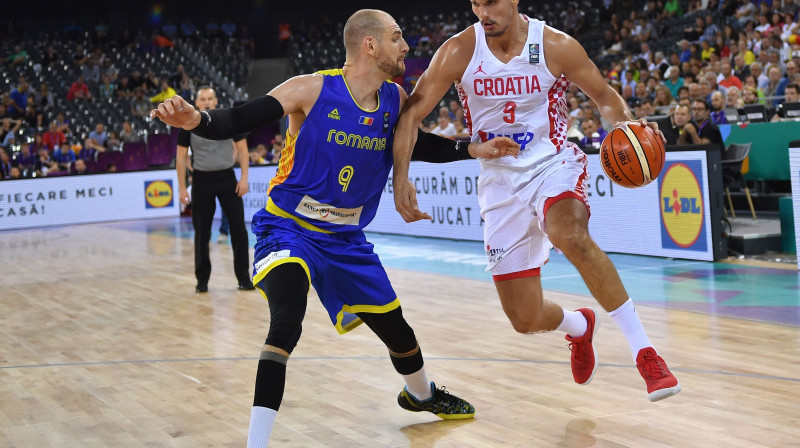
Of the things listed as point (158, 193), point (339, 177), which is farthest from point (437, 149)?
point (158, 193)

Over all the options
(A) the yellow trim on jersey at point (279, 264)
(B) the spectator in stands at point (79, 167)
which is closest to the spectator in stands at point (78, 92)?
(B) the spectator in stands at point (79, 167)

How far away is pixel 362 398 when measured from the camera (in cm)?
471

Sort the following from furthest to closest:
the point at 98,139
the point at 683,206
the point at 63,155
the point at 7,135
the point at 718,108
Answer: the point at 98,139
the point at 7,135
the point at 63,155
the point at 718,108
the point at 683,206

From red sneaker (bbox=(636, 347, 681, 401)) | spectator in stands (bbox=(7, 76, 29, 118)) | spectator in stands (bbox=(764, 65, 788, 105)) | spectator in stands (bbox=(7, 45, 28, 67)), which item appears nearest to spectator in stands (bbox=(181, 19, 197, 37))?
spectator in stands (bbox=(7, 45, 28, 67))

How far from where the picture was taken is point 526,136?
4.30m

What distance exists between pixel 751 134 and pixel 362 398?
7.87m

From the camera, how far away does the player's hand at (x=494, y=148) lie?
4.13 m

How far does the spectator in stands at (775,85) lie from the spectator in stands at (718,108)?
1.27 meters

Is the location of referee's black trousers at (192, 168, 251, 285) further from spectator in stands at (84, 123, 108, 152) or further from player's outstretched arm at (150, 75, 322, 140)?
spectator in stands at (84, 123, 108, 152)

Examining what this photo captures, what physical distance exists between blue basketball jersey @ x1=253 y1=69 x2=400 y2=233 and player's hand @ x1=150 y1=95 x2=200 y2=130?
0.55 meters

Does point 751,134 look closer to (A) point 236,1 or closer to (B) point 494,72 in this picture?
(B) point 494,72

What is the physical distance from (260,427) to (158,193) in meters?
16.8

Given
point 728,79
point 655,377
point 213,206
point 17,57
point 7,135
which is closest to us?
point 655,377

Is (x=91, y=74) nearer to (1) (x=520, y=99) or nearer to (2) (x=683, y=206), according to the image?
(2) (x=683, y=206)
